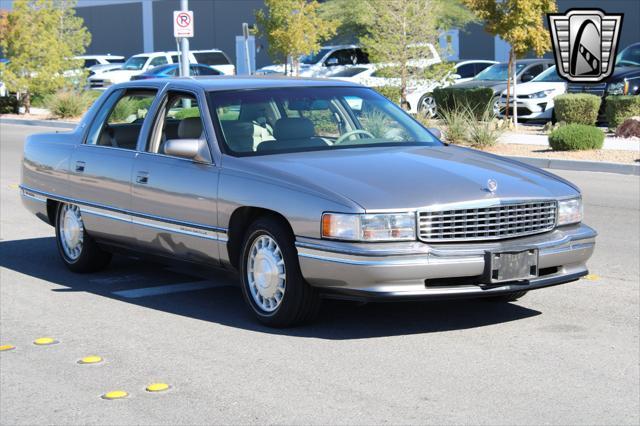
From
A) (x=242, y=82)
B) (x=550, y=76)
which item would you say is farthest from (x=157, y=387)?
(x=550, y=76)

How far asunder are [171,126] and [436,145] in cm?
200

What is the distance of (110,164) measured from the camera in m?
8.90

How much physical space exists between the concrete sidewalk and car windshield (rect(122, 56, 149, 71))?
82.5 feet

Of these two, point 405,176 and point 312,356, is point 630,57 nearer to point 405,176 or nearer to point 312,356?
point 405,176

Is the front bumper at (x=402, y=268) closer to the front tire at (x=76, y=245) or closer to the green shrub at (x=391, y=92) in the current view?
the front tire at (x=76, y=245)

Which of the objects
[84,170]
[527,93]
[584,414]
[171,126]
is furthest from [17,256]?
[527,93]

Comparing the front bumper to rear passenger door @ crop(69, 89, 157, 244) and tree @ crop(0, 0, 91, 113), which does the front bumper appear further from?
tree @ crop(0, 0, 91, 113)

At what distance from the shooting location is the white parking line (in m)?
8.76

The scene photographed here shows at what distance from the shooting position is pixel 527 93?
2772 centimetres

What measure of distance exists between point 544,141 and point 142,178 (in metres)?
15.8

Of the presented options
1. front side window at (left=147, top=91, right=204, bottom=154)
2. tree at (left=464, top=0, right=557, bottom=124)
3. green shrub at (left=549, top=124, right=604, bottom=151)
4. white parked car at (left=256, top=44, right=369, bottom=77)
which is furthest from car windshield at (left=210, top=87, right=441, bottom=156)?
white parked car at (left=256, top=44, right=369, bottom=77)

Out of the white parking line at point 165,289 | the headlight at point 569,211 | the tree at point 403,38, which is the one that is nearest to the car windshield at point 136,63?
the tree at point 403,38

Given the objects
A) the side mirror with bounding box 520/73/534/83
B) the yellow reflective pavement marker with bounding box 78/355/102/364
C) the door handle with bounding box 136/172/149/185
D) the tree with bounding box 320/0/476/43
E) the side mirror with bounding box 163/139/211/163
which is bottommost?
the yellow reflective pavement marker with bounding box 78/355/102/364

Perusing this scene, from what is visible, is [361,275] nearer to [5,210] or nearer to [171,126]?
[171,126]
